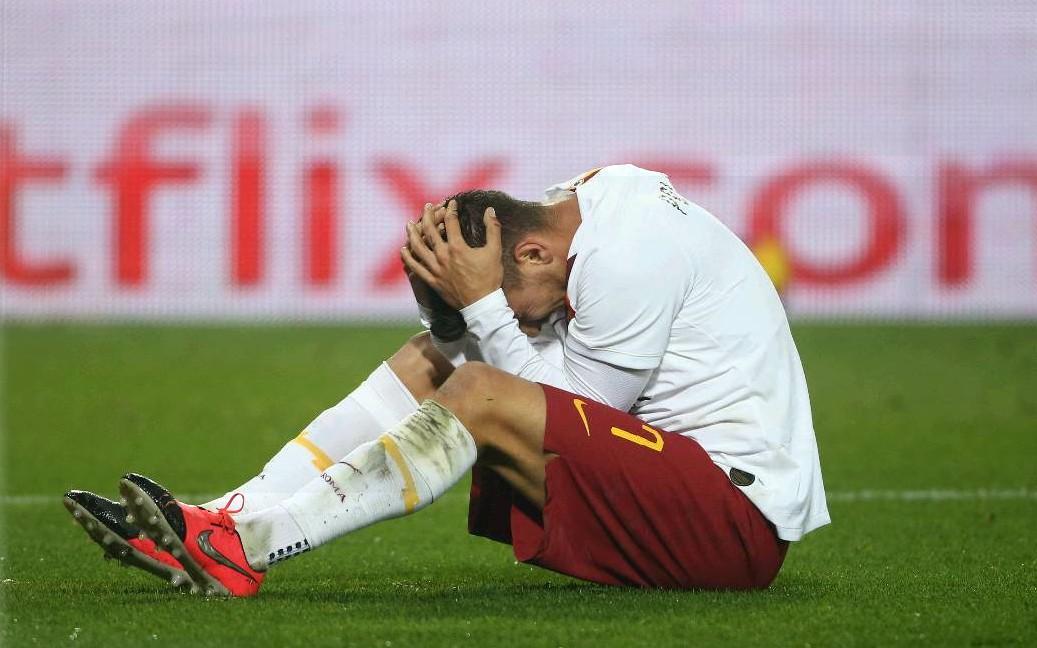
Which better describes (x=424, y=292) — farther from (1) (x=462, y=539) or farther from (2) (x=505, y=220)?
(1) (x=462, y=539)

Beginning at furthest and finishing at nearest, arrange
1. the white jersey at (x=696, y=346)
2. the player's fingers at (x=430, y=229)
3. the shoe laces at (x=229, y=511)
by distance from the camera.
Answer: the player's fingers at (x=430, y=229), the white jersey at (x=696, y=346), the shoe laces at (x=229, y=511)

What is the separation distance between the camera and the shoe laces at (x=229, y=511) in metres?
3.55

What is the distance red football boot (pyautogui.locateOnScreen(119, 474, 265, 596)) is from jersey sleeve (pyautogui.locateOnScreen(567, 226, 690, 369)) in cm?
91

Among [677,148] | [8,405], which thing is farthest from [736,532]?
[677,148]

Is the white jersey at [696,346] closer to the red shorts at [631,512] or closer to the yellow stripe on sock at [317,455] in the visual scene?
the red shorts at [631,512]

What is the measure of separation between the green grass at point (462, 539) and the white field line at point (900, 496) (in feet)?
0.21

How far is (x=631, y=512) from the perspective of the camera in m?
3.68

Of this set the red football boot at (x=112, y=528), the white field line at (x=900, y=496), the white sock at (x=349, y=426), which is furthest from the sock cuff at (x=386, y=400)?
the white field line at (x=900, y=496)

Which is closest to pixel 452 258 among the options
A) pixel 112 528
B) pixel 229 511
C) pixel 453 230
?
pixel 453 230

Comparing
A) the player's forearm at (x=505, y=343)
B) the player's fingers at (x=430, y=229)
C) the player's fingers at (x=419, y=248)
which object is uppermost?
the player's fingers at (x=430, y=229)

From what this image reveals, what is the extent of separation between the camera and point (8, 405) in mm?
9445

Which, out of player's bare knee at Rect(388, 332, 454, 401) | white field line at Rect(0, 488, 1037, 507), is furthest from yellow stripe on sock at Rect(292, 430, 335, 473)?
white field line at Rect(0, 488, 1037, 507)

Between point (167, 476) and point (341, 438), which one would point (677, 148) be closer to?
point (167, 476)

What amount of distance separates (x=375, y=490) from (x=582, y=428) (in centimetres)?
48
